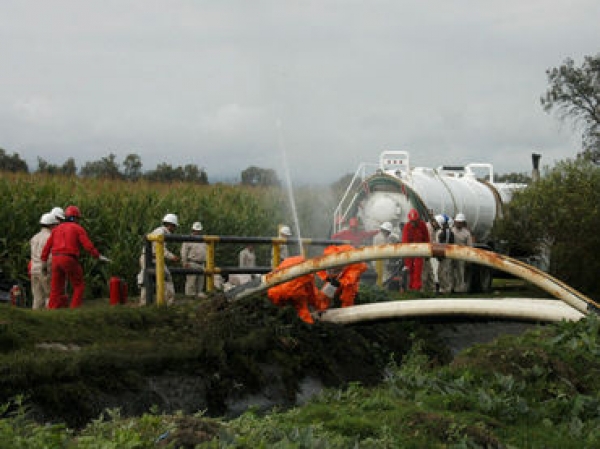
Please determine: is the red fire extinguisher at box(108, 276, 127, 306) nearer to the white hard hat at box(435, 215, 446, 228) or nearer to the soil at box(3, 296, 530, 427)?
the soil at box(3, 296, 530, 427)

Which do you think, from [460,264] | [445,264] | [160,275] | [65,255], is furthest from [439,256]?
[460,264]

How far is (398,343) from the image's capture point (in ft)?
41.0

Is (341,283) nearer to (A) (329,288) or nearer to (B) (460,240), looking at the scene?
(A) (329,288)

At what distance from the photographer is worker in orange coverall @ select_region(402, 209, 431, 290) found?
19.7 metres

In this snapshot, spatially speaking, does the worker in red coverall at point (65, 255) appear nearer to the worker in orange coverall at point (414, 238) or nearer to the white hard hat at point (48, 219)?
the white hard hat at point (48, 219)

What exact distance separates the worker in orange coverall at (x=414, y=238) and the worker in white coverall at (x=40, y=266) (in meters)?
7.20

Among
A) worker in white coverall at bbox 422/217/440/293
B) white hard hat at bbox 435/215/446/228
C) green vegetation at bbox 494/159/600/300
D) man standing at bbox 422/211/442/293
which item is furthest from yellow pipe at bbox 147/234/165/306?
green vegetation at bbox 494/159/600/300

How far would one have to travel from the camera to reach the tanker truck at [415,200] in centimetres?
2445

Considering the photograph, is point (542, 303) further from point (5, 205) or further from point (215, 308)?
point (5, 205)

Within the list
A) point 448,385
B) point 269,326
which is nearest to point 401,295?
point 269,326

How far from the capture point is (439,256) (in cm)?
1021

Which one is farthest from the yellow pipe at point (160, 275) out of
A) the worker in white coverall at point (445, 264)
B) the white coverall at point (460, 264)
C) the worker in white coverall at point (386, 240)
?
the white coverall at point (460, 264)

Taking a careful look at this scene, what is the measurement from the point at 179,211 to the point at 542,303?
46.7 feet

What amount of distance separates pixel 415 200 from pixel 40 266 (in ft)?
36.2
